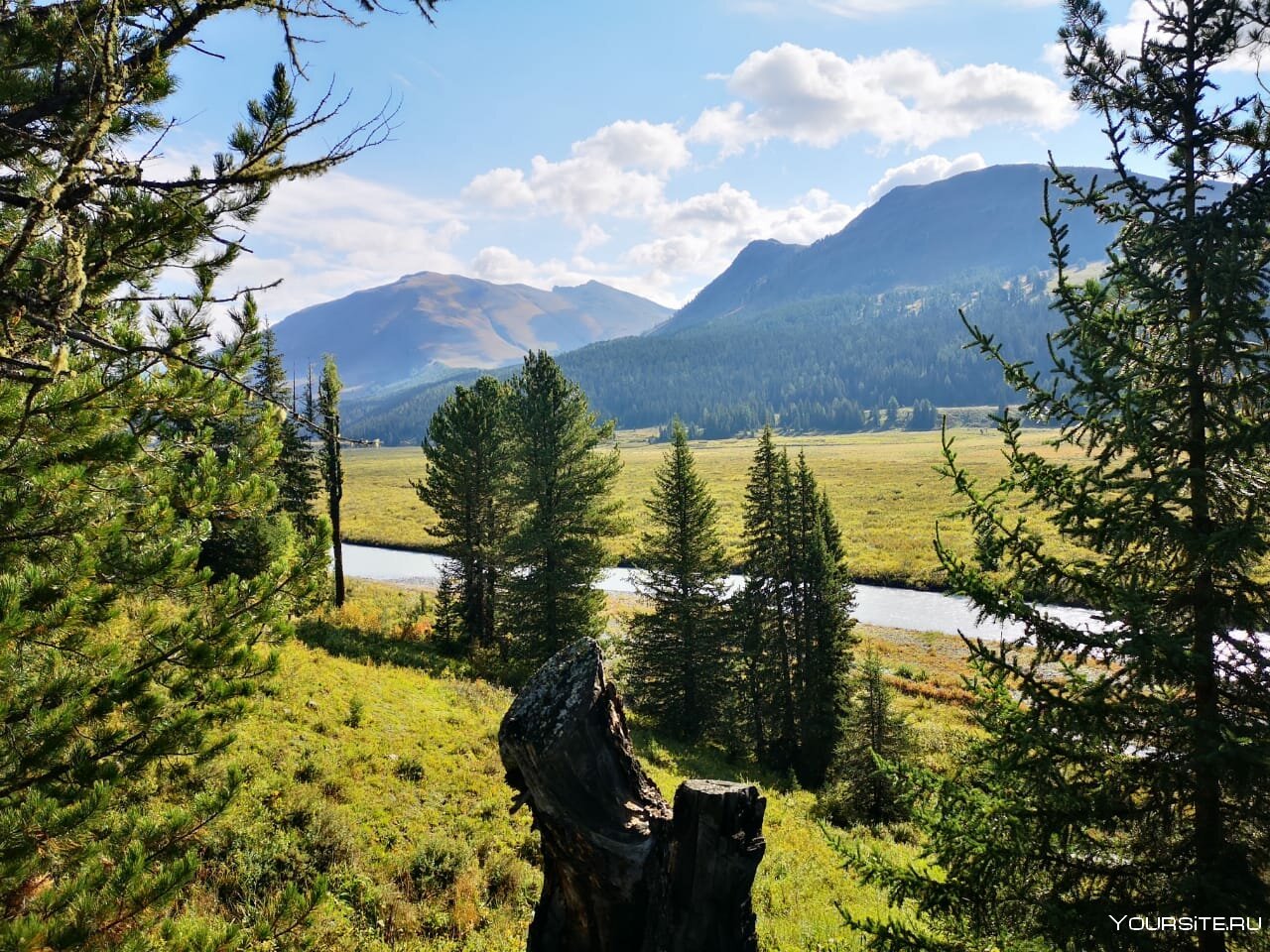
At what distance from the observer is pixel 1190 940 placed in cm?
479

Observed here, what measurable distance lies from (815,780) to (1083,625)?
19870 mm

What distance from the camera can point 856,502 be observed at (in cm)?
7775

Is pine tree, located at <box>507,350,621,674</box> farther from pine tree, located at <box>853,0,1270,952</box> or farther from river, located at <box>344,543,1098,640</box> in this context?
pine tree, located at <box>853,0,1270,952</box>

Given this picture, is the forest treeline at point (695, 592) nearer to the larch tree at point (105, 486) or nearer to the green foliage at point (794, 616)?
the green foliage at point (794, 616)

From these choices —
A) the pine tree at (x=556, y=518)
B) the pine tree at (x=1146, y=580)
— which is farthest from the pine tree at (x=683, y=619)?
the pine tree at (x=1146, y=580)

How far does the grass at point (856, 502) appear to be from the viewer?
2098 inches

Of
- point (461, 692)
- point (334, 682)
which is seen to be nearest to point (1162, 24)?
point (334, 682)

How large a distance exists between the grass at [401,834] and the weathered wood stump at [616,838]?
2492 millimetres

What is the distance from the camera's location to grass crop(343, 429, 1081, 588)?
5328 centimetres

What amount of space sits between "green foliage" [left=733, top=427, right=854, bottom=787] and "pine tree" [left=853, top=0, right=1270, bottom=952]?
696 inches

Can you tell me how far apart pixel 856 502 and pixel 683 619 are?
193 feet

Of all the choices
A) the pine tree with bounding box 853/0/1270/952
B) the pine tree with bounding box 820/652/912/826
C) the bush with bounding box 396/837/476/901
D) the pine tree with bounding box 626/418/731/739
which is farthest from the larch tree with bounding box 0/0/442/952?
the pine tree with bounding box 626/418/731/739

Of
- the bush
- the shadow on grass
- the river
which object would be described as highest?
the bush

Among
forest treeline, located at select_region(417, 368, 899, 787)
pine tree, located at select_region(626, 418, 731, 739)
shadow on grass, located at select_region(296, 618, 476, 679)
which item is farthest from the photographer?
pine tree, located at select_region(626, 418, 731, 739)
